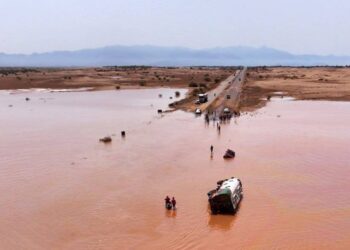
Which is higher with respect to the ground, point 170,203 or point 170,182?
point 170,203

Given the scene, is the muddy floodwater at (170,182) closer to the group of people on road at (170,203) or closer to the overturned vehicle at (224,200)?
the group of people on road at (170,203)

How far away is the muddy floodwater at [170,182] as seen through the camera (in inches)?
855

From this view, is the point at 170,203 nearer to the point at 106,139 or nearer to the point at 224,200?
the point at 224,200

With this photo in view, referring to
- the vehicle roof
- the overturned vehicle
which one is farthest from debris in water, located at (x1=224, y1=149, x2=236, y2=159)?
the overturned vehicle

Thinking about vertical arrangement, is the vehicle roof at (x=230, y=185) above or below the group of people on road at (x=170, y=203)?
above

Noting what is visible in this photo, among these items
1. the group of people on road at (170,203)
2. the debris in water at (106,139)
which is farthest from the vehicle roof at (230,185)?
the debris in water at (106,139)

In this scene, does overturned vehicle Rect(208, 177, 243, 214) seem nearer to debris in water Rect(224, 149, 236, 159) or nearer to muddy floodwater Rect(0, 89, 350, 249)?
muddy floodwater Rect(0, 89, 350, 249)

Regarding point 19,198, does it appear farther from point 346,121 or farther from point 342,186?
point 346,121

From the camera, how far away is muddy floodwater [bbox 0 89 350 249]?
21.7 meters

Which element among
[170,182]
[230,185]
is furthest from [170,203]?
[170,182]

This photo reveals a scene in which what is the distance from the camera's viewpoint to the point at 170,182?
29.3m

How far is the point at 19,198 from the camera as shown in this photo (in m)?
26.7

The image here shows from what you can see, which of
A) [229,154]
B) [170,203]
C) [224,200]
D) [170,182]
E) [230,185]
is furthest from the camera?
[229,154]

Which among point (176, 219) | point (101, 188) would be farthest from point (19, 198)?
point (176, 219)
